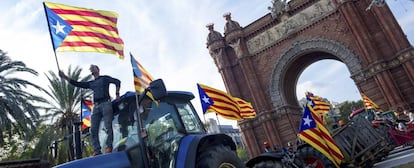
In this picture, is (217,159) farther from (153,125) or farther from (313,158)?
(313,158)

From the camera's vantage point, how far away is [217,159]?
4191 millimetres

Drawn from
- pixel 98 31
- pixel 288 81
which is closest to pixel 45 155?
pixel 98 31

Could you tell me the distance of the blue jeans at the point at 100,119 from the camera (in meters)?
4.04

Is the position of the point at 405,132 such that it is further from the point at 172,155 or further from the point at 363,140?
the point at 172,155

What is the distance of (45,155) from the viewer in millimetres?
15961

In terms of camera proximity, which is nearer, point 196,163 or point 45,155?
point 196,163

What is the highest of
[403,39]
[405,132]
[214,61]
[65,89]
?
[214,61]

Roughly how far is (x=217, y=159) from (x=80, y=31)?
3.52m

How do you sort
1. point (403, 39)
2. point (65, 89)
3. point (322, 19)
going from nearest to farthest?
point (65, 89) → point (403, 39) → point (322, 19)

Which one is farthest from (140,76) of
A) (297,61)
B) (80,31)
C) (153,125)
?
(297,61)

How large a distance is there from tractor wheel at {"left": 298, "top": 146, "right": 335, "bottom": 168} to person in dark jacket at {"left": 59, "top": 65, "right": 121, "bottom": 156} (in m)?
5.39

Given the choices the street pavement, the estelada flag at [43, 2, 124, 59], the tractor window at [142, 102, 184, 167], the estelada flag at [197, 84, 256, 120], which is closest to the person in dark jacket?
the tractor window at [142, 102, 184, 167]

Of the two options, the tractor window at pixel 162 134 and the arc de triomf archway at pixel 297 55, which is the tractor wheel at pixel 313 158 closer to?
the tractor window at pixel 162 134

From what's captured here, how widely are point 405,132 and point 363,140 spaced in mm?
3728
